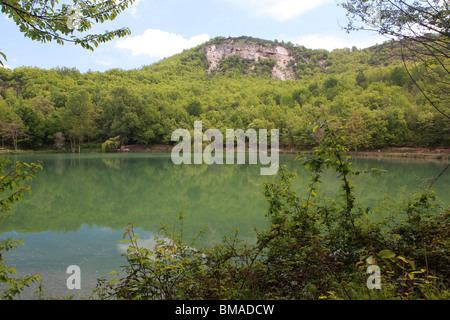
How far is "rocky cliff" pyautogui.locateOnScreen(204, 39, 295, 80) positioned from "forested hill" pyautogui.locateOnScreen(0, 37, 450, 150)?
30466 millimetres

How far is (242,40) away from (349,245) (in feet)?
486

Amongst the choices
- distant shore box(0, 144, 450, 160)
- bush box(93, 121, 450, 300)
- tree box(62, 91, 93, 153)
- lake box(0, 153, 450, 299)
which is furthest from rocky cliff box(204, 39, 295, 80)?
bush box(93, 121, 450, 300)

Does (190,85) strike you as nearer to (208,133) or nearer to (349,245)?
(208,133)

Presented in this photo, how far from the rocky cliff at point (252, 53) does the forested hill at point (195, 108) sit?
3047 cm

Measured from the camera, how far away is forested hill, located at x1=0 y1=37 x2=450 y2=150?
40656mm

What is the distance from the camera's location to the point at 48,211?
384 inches

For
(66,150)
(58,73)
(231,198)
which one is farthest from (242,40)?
(231,198)

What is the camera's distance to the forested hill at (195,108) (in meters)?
40.7

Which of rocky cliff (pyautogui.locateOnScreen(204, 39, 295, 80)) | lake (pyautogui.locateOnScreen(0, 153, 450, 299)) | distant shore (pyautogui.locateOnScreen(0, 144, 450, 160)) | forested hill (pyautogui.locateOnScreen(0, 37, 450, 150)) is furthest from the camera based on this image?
rocky cliff (pyautogui.locateOnScreen(204, 39, 295, 80))

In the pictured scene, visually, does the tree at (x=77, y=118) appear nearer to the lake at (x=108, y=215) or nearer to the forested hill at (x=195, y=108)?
the forested hill at (x=195, y=108)

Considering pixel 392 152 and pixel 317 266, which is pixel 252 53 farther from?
pixel 317 266

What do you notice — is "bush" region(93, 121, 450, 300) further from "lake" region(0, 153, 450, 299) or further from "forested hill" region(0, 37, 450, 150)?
"forested hill" region(0, 37, 450, 150)

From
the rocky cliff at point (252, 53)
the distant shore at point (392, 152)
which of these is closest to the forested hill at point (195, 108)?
the distant shore at point (392, 152)
